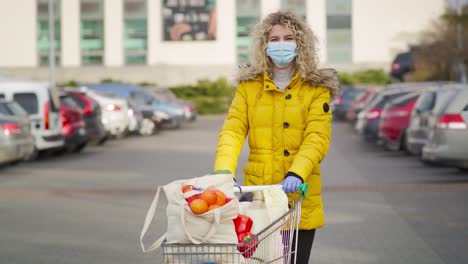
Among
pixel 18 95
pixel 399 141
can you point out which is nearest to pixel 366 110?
pixel 399 141

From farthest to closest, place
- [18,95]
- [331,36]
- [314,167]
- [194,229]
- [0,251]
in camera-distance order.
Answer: [331,36] → [18,95] → [0,251] → [314,167] → [194,229]

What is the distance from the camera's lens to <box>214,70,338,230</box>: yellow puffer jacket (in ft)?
18.6

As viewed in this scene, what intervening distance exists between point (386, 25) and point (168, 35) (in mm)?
13866

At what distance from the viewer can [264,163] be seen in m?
5.74

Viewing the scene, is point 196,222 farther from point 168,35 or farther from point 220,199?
point 168,35

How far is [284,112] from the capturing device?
224 inches

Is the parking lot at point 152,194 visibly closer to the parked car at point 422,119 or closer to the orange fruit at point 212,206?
the parked car at point 422,119

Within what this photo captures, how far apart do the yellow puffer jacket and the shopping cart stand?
1.27ft

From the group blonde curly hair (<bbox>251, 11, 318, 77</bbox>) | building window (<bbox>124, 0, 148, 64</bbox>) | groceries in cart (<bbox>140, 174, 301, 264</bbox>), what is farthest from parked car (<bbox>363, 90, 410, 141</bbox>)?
building window (<bbox>124, 0, 148, 64</bbox>)

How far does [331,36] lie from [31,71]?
764 inches

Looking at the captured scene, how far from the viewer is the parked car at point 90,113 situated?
26.4 meters

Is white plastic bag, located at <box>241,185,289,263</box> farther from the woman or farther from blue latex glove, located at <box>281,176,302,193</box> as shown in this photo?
the woman

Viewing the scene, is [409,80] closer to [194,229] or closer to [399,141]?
[399,141]

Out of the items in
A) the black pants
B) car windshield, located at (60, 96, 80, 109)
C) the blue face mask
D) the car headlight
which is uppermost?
the blue face mask
